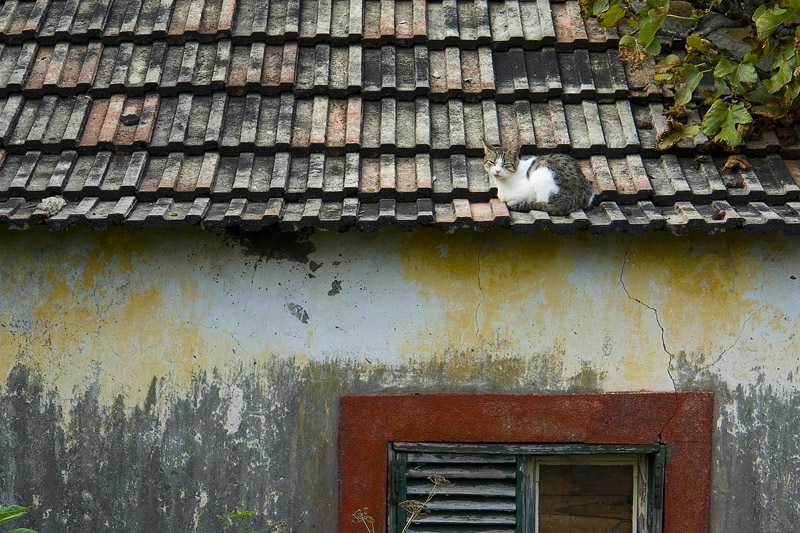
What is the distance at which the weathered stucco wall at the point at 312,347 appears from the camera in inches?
164

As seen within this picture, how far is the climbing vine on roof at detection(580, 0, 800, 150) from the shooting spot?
4.06 meters

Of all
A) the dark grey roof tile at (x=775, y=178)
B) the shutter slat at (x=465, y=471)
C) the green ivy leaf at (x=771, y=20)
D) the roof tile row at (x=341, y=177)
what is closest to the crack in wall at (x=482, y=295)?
the roof tile row at (x=341, y=177)

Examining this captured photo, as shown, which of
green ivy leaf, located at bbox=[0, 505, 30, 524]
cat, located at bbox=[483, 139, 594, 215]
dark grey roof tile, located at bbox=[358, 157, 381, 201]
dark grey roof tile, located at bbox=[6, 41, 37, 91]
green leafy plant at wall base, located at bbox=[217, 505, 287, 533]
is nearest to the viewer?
green ivy leaf, located at bbox=[0, 505, 30, 524]

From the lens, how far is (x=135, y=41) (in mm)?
4824

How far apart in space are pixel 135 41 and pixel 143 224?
1.56 m

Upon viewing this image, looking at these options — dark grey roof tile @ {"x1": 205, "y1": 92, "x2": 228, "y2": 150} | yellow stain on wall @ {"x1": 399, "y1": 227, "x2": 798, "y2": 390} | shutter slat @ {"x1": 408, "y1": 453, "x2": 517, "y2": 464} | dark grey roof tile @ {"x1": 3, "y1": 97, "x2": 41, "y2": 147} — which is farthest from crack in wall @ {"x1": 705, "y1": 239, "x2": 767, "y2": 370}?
dark grey roof tile @ {"x1": 3, "y1": 97, "x2": 41, "y2": 147}

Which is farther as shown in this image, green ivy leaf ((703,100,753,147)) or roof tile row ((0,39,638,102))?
roof tile row ((0,39,638,102))

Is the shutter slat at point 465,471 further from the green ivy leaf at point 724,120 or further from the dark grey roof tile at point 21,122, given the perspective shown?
the dark grey roof tile at point 21,122

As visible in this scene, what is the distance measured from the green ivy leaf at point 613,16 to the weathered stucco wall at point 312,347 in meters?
1.24

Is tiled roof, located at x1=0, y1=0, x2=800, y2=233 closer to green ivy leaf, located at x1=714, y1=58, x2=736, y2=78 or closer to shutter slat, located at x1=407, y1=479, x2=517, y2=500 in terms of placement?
green ivy leaf, located at x1=714, y1=58, x2=736, y2=78

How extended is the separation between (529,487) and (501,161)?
5.53ft

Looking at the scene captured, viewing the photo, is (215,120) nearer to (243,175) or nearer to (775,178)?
(243,175)

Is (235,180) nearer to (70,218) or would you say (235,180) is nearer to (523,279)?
(70,218)

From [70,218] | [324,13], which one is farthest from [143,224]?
[324,13]
